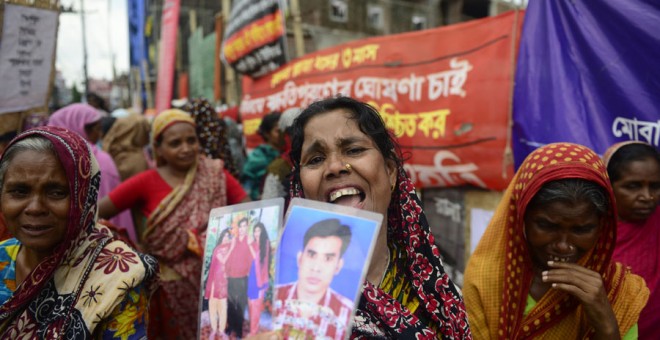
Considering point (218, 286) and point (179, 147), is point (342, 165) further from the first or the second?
point (179, 147)

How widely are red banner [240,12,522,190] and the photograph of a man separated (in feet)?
7.56

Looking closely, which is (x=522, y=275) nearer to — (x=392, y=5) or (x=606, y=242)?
(x=606, y=242)

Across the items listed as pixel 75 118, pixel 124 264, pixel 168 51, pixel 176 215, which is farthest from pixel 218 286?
pixel 168 51

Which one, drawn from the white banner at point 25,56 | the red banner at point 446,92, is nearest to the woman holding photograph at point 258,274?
the red banner at point 446,92

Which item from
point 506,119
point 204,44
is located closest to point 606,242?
point 506,119

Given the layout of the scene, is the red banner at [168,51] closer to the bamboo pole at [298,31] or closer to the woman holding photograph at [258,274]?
the bamboo pole at [298,31]

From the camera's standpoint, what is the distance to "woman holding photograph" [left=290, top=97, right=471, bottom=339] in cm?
130

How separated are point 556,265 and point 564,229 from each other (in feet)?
0.41

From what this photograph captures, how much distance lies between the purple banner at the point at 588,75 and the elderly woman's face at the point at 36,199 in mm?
2558

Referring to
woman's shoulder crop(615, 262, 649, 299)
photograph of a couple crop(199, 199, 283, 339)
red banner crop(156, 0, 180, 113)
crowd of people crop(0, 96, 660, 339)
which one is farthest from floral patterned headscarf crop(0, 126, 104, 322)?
red banner crop(156, 0, 180, 113)

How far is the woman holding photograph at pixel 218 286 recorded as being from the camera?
1.04 meters

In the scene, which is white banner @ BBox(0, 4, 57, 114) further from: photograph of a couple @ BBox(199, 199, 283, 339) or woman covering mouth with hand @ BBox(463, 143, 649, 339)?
woman covering mouth with hand @ BBox(463, 143, 649, 339)

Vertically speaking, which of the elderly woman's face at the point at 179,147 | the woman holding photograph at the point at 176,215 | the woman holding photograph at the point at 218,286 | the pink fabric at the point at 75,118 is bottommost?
the woman holding photograph at the point at 176,215

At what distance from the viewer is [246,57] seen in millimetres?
7305
